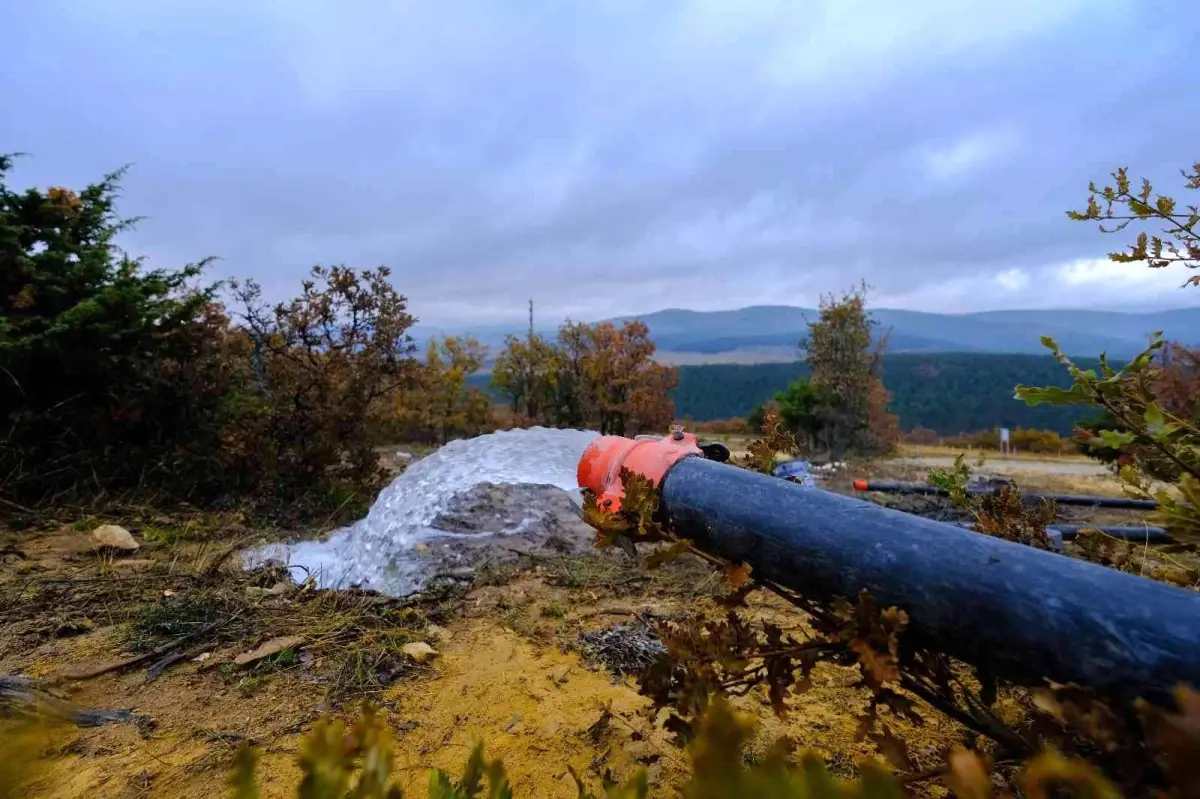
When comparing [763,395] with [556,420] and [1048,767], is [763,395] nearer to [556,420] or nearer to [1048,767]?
[556,420]

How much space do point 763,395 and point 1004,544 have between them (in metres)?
55.5

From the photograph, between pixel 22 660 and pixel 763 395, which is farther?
pixel 763 395

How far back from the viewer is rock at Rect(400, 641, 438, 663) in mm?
2809

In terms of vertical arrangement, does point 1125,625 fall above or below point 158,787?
above

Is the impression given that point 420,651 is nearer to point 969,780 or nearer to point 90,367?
point 969,780

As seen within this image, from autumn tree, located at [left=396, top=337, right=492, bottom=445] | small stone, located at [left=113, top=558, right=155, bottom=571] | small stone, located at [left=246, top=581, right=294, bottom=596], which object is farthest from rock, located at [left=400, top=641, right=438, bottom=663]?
autumn tree, located at [left=396, top=337, right=492, bottom=445]

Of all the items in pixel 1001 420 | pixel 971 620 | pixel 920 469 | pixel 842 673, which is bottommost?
pixel 1001 420

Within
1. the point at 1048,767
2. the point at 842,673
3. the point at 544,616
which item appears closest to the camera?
the point at 1048,767

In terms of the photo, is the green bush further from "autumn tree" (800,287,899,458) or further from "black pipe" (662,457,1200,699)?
"autumn tree" (800,287,899,458)

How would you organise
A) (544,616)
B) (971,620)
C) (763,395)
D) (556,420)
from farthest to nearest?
(763,395), (556,420), (544,616), (971,620)

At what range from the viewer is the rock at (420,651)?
2.81 meters

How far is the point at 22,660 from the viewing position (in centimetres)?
273

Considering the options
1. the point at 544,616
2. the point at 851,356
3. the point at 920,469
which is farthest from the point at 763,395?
the point at 544,616

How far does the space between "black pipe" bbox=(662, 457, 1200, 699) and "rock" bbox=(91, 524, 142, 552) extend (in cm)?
457
